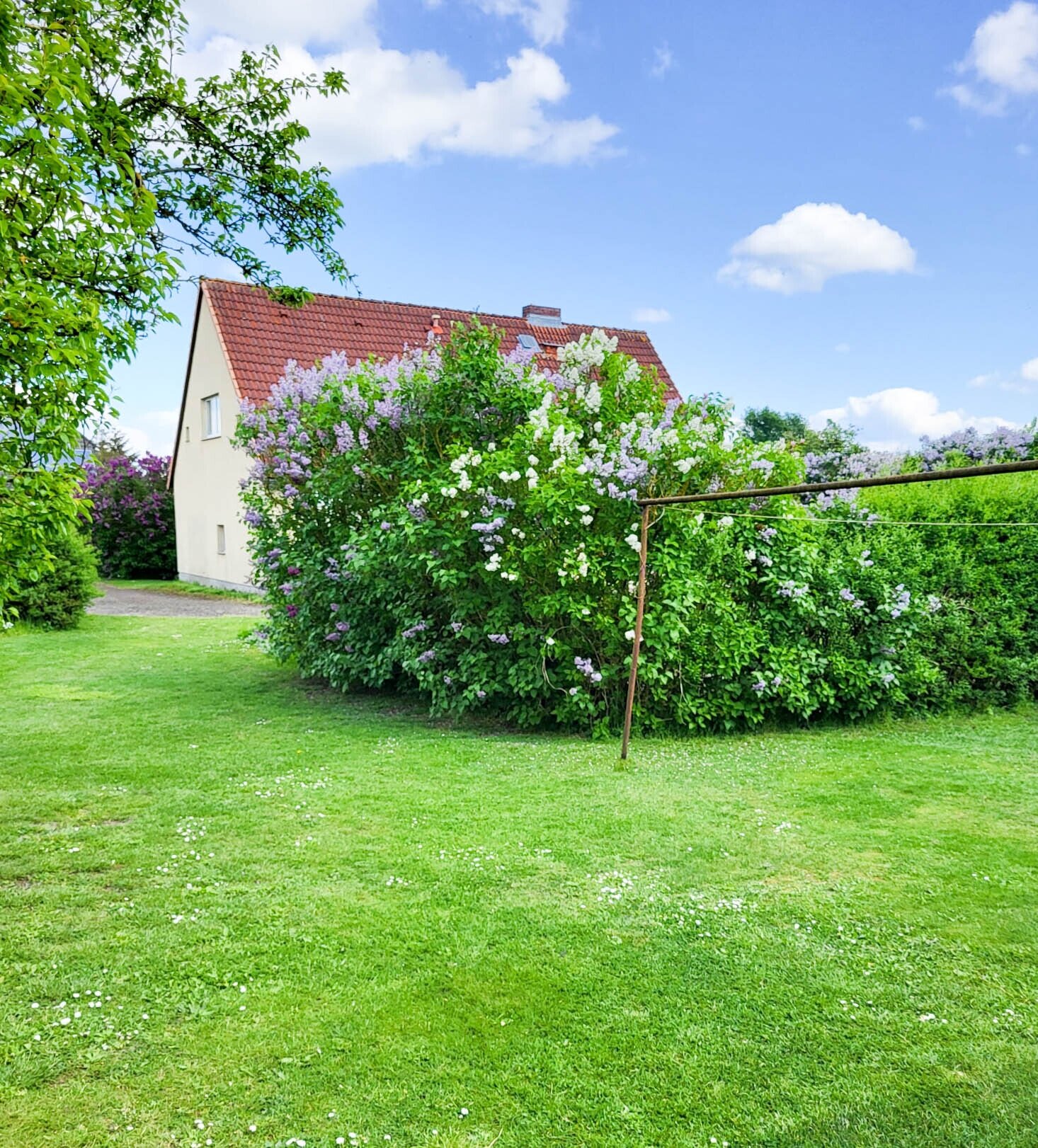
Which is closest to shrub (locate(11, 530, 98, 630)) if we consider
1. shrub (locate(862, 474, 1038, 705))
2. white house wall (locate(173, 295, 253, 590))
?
white house wall (locate(173, 295, 253, 590))

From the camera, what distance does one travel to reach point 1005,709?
841 centimetres

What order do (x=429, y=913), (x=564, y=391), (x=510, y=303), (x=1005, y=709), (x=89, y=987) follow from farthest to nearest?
1. (x=510, y=303)
2. (x=1005, y=709)
3. (x=564, y=391)
4. (x=429, y=913)
5. (x=89, y=987)

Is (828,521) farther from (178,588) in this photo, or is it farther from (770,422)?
(770,422)

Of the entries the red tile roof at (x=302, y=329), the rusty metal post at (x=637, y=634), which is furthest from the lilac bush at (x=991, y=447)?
the rusty metal post at (x=637, y=634)

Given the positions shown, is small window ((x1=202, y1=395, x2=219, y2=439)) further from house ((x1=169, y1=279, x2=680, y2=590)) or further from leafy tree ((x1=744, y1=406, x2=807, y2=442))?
leafy tree ((x1=744, y1=406, x2=807, y2=442))

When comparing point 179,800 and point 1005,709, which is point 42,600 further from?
point 1005,709

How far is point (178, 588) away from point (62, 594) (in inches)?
318

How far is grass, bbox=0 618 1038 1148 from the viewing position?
2.41 meters

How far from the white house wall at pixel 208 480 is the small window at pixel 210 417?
0.11 metres

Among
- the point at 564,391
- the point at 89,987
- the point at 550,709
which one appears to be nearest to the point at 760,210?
the point at 564,391

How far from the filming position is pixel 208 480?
66.9 feet

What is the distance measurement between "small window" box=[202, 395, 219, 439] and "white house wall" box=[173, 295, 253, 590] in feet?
0.38

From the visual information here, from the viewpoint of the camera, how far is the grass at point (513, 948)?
2.41 m

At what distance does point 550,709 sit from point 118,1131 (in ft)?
16.9
